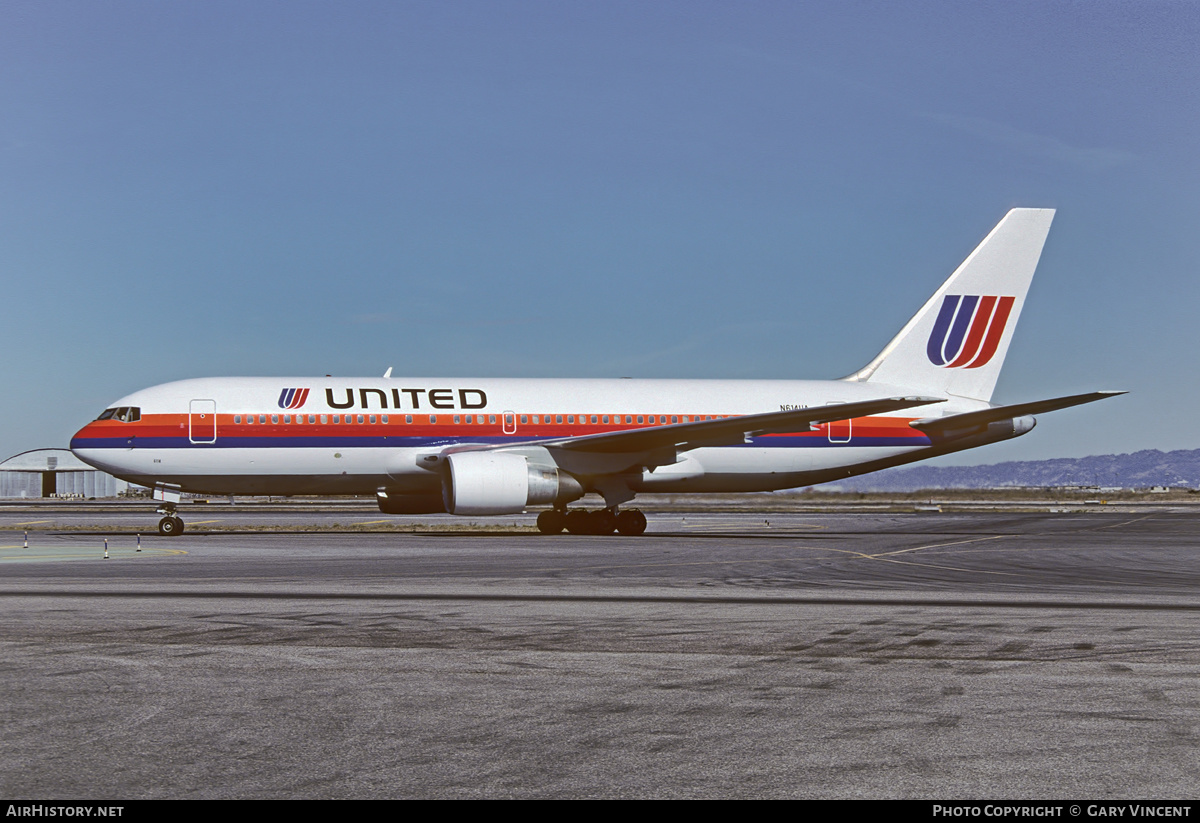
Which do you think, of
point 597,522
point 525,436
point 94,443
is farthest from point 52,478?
point 597,522

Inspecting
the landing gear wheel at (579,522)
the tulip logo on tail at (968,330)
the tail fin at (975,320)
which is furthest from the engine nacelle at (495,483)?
the tulip logo on tail at (968,330)

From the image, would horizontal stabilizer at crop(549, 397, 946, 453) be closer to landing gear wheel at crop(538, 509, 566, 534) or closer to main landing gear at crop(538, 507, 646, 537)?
main landing gear at crop(538, 507, 646, 537)

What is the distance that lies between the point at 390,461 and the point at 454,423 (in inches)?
81.7

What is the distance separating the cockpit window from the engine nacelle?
8995 millimetres

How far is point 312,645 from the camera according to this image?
10.1 m

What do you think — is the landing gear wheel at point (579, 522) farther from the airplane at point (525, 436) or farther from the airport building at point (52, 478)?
the airport building at point (52, 478)

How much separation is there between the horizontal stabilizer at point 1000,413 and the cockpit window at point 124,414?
22.3 meters

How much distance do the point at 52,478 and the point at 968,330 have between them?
102317mm

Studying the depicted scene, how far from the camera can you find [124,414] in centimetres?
3042

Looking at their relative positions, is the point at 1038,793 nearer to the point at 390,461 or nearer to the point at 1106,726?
the point at 1106,726

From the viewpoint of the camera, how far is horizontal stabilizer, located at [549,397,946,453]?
28.1 metres

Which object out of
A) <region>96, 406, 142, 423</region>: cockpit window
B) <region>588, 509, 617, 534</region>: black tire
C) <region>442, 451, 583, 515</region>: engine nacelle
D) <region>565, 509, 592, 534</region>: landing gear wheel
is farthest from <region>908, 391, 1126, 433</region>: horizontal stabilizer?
<region>96, 406, 142, 423</region>: cockpit window

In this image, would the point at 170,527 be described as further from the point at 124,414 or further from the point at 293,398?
the point at 293,398
